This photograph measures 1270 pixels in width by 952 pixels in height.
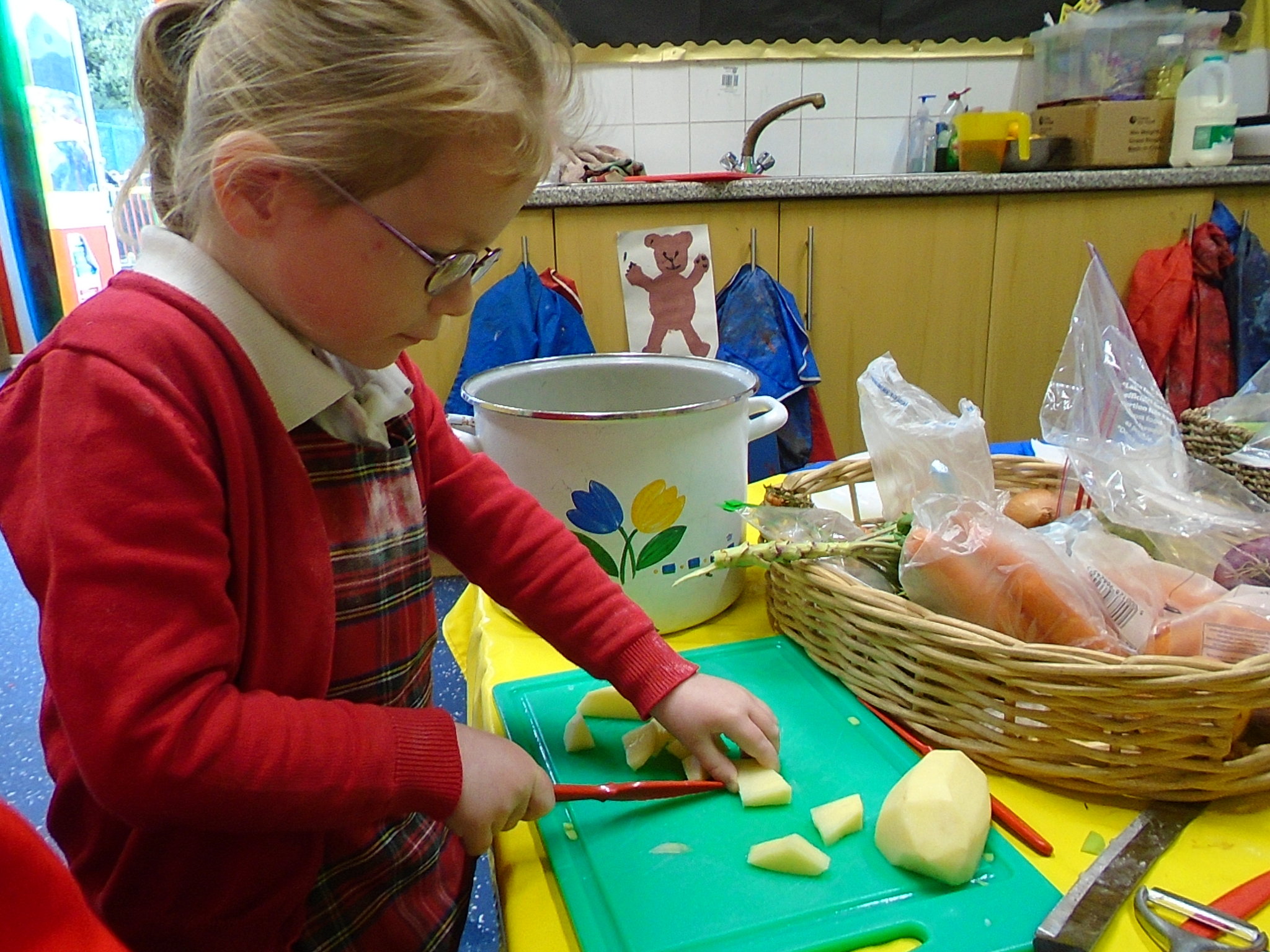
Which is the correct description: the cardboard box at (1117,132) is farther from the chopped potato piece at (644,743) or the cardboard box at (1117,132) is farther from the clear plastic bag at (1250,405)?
the chopped potato piece at (644,743)

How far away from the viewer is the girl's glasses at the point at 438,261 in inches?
19.2

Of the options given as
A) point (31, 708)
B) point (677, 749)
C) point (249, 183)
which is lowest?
point (31, 708)

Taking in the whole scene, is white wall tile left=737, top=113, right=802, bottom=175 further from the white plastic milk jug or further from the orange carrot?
the orange carrot

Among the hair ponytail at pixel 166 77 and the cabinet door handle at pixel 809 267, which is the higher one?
the hair ponytail at pixel 166 77

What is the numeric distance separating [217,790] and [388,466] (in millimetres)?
237

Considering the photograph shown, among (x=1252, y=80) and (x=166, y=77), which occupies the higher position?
(x=1252, y=80)

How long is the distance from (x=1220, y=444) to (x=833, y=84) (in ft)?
7.01

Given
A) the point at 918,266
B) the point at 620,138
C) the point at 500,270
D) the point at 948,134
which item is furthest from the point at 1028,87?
the point at 500,270

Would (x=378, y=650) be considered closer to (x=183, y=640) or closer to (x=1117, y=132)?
(x=183, y=640)

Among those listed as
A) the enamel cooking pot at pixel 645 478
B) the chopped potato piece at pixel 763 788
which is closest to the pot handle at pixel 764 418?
the enamel cooking pot at pixel 645 478

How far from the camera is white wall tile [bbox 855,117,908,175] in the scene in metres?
2.70

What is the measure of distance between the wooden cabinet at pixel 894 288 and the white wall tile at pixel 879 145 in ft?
1.97

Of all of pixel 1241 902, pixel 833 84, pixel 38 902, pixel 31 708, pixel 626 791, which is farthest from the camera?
pixel 833 84

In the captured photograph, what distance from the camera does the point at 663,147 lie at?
8.77 feet
